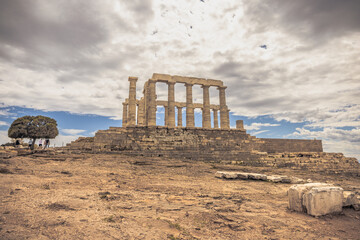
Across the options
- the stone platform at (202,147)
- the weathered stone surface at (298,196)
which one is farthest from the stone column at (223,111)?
the weathered stone surface at (298,196)

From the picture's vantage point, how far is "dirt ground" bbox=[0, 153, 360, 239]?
3.95m

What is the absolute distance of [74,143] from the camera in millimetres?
15555

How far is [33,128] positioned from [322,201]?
30167 millimetres

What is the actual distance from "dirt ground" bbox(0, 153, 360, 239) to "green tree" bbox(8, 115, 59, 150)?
800 inches

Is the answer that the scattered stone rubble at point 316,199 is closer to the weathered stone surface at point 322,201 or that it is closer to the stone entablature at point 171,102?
the weathered stone surface at point 322,201

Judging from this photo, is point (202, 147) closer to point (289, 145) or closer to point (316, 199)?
point (289, 145)

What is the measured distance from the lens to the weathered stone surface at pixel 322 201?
535cm

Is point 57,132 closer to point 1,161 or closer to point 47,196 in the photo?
point 1,161

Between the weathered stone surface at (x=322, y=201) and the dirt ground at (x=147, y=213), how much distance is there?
19cm

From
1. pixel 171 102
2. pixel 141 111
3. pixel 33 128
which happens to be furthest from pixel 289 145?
pixel 33 128

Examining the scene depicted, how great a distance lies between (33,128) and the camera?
25469 millimetres

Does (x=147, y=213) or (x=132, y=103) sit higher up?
(x=132, y=103)

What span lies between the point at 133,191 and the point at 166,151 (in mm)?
10314

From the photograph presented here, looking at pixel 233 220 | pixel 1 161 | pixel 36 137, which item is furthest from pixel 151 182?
pixel 36 137
